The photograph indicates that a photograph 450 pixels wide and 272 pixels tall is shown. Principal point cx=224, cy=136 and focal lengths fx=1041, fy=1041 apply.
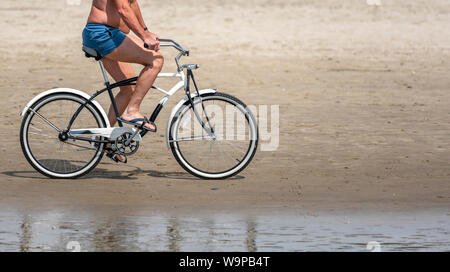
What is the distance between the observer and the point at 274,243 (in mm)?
6336

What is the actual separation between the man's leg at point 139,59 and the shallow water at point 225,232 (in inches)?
57.0

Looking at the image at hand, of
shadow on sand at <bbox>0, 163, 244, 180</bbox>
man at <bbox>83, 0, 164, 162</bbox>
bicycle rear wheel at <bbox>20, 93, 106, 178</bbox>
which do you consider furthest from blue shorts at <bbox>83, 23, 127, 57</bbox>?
shadow on sand at <bbox>0, 163, 244, 180</bbox>

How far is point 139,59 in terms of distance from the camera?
26.9ft

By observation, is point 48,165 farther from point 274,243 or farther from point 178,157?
point 274,243

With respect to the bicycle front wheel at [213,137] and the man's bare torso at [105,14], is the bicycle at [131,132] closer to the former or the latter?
the bicycle front wheel at [213,137]

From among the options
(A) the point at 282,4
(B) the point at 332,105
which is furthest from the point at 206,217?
(A) the point at 282,4

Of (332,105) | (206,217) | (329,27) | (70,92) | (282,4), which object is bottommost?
(206,217)

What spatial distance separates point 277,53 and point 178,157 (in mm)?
9648

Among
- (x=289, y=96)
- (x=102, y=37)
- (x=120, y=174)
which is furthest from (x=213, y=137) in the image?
(x=289, y=96)

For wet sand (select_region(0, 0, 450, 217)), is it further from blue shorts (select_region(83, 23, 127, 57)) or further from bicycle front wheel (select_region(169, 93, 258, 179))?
blue shorts (select_region(83, 23, 127, 57))

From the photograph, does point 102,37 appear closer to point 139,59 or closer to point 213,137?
point 139,59

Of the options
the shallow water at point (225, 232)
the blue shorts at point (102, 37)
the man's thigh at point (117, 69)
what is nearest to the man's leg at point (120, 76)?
the man's thigh at point (117, 69)
